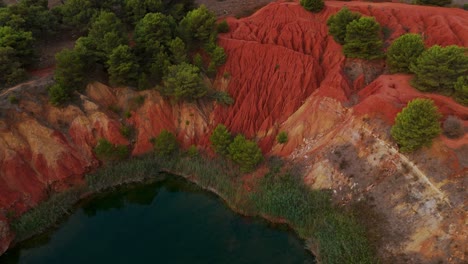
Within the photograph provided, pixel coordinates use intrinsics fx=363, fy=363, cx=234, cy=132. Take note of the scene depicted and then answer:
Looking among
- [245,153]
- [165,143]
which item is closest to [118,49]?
[165,143]

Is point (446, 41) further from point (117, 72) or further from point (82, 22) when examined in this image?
point (82, 22)

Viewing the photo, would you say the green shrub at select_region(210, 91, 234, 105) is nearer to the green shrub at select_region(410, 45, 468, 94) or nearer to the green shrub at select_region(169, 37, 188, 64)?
the green shrub at select_region(169, 37, 188, 64)

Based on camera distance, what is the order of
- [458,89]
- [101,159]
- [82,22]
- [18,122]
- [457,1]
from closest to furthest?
[458,89]
[18,122]
[101,159]
[82,22]
[457,1]

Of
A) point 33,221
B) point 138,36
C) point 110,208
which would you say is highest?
point 138,36

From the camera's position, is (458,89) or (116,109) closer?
(458,89)

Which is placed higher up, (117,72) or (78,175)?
(117,72)

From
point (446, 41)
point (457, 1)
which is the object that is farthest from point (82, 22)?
point (457, 1)
